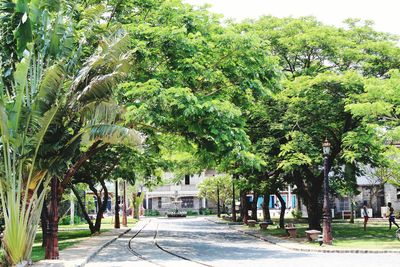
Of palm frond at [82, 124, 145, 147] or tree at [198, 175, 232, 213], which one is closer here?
palm frond at [82, 124, 145, 147]

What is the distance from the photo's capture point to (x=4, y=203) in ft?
52.7

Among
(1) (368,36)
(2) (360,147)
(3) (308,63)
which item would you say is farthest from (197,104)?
(1) (368,36)

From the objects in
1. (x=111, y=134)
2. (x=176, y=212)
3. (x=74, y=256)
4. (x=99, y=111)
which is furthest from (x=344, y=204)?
(x=111, y=134)

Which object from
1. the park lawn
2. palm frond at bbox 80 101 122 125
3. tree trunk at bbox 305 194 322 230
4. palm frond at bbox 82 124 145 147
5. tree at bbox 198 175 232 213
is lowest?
the park lawn

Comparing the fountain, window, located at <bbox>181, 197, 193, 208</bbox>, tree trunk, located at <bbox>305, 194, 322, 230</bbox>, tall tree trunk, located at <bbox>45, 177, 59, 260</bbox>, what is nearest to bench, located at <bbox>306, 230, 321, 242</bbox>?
tree trunk, located at <bbox>305, 194, 322, 230</bbox>

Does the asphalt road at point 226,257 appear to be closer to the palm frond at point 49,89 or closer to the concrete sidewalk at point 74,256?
the concrete sidewalk at point 74,256

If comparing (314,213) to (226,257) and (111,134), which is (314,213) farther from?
(111,134)

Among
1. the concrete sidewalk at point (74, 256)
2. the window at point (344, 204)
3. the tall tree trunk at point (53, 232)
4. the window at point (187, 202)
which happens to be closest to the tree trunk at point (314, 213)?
the concrete sidewalk at point (74, 256)

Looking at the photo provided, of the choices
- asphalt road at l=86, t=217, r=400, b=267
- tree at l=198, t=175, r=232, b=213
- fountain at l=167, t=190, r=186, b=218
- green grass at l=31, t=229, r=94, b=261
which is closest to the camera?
asphalt road at l=86, t=217, r=400, b=267

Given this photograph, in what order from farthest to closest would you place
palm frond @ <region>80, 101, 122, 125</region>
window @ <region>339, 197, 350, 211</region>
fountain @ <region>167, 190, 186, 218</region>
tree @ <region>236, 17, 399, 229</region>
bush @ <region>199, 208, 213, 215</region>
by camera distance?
bush @ <region>199, 208, 213, 215</region>
fountain @ <region>167, 190, 186, 218</region>
window @ <region>339, 197, 350, 211</region>
tree @ <region>236, 17, 399, 229</region>
palm frond @ <region>80, 101, 122, 125</region>

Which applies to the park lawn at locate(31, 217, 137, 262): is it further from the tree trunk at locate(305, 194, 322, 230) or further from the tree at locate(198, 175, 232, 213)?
the tree at locate(198, 175, 232, 213)

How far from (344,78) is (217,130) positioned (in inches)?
369

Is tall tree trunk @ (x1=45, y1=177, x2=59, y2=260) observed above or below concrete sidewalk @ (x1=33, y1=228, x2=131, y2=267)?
above

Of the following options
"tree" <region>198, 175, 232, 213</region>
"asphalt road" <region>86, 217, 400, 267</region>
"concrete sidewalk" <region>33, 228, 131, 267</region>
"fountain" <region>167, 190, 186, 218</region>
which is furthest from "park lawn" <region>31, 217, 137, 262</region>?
"fountain" <region>167, 190, 186, 218</region>
